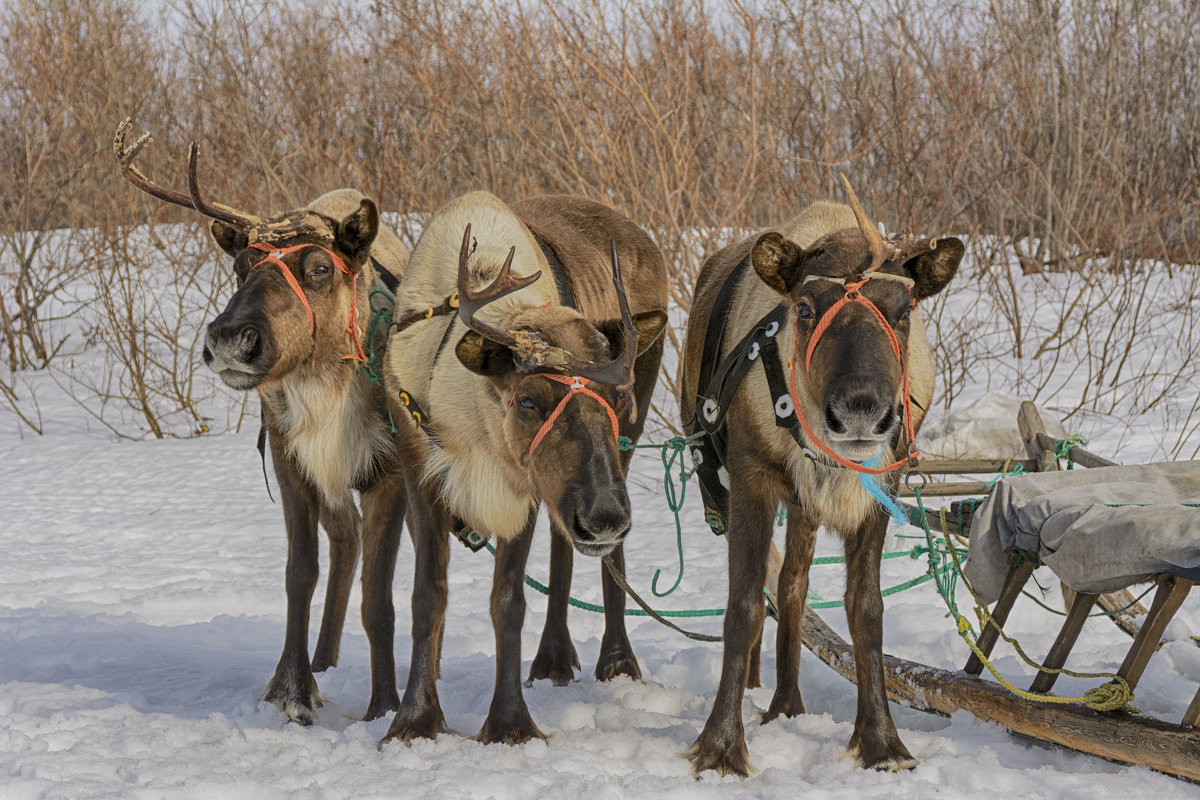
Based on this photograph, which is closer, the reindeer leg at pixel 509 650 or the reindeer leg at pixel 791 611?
the reindeer leg at pixel 509 650

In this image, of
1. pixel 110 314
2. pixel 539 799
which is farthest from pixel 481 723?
pixel 110 314

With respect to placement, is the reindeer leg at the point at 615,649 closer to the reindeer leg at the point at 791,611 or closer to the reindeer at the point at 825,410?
the reindeer leg at the point at 791,611

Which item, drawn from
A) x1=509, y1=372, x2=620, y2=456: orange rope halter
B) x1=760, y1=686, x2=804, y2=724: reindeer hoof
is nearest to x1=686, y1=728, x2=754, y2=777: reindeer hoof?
x1=760, y1=686, x2=804, y2=724: reindeer hoof

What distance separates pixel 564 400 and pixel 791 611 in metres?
1.73

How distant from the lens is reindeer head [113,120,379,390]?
458 centimetres

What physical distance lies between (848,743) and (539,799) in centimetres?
123

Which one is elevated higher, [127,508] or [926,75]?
[926,75]

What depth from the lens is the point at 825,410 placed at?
3.61 metres

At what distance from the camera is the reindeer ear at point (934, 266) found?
3.97m

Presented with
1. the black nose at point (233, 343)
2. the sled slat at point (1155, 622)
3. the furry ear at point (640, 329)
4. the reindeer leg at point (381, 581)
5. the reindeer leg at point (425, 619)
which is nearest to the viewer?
the sled slat at point (1155, 622)

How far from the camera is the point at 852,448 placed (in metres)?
3.61

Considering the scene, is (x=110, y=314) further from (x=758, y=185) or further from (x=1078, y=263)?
(x=1078, y=263)

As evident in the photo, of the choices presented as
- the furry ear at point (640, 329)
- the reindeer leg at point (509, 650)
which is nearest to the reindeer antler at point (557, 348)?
the furry ear at point (640, 329)

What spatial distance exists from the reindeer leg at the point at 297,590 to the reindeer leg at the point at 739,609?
1.87 metres
